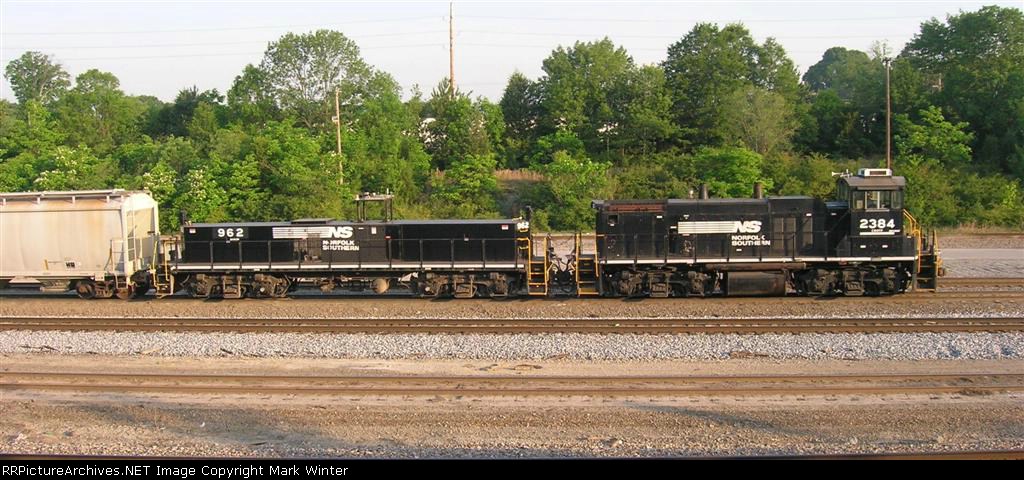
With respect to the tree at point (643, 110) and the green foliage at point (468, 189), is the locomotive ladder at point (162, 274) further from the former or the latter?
the tree at point (643, 110)

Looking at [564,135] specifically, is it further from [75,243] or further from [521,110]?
[75,243]

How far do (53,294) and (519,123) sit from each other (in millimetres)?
36242

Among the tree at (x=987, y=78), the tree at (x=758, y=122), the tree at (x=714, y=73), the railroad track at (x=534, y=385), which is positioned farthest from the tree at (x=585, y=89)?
the railroad track at (x=534, y=385)

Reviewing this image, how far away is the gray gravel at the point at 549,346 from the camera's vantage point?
13.5m

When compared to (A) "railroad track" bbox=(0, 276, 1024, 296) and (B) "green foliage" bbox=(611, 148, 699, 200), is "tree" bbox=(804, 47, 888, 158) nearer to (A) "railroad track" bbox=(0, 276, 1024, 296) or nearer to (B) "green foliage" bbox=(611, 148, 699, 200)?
(B) "green foliage" bbox=(611, 148, 699, 200)

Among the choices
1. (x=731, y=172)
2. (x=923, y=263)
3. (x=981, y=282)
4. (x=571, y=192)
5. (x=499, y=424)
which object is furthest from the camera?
(x=731, y=172)

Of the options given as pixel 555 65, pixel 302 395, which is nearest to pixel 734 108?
pixel 555 65

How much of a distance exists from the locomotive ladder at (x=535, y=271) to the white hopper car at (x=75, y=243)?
33.1 feet

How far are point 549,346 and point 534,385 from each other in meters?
2.99

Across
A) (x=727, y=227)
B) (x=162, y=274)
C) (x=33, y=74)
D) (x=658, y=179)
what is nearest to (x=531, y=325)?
(x=727, y=227)

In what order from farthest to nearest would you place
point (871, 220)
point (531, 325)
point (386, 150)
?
1. point (386, 150)
2. point (871, 220)
3. point (531, 325)

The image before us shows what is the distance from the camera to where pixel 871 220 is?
63.4 ft

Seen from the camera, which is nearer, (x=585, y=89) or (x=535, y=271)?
(x=535, y=271)

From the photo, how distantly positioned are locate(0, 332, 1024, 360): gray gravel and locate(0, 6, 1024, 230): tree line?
22278 millimetres
